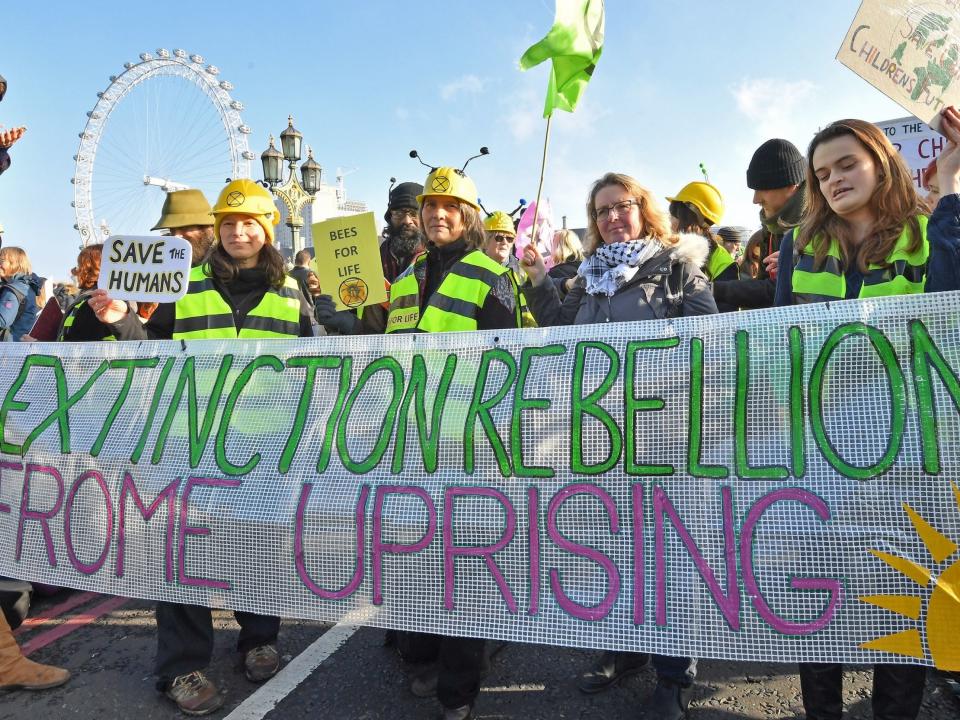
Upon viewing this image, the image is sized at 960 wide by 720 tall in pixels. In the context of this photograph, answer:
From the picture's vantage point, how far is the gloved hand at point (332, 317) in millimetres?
3180

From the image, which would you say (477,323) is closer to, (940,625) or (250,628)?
(250,628)

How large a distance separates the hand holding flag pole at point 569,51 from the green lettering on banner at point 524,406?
965mm

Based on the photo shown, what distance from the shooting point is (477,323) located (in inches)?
107

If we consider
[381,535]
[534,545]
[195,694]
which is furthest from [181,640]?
[534,545]

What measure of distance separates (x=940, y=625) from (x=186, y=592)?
7.92 ft

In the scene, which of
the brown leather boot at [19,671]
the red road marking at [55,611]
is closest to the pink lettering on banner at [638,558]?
the brown leather boot at [19,671]

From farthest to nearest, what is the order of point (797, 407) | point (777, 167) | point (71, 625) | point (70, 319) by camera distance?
point (777, 167) < point (71, 625) < point (70, 319) < point (797, 407)

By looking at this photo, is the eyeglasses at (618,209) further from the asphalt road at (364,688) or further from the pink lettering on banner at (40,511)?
the pink lettering on banner at (40,511)

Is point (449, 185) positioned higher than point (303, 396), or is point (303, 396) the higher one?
point (449, 185)

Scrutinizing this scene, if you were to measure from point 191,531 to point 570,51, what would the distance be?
2636mm

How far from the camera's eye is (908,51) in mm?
2258

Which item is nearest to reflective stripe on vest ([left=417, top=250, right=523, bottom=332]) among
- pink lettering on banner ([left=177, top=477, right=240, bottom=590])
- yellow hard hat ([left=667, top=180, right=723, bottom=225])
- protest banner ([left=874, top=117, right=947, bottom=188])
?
pink lettering on banner ([left=177, top=477, right=240, bottom=590])

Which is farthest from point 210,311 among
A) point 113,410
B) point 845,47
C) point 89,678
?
point 845,47

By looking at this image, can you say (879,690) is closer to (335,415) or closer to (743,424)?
(743,424)
